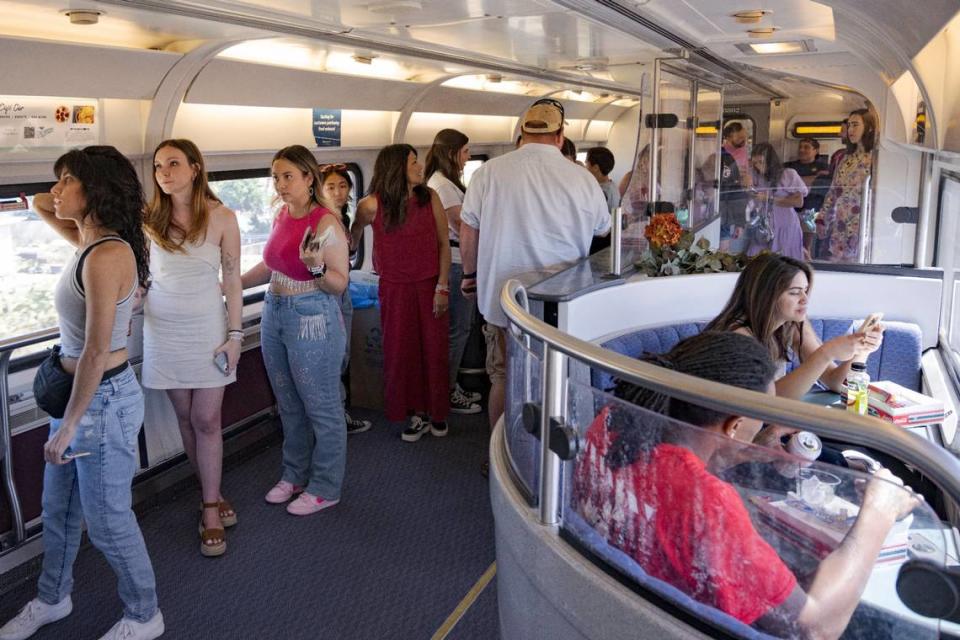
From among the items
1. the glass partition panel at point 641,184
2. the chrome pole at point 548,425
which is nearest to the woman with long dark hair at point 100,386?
the chrome pole at point 548,425

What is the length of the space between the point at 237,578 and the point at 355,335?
245cm

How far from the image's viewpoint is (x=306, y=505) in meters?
4.38

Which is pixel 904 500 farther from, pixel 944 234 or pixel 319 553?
pixel 944 234

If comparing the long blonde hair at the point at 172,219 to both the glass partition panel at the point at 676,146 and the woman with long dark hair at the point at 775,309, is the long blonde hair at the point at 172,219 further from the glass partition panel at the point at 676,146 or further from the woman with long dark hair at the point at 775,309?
the glass partition panel at the point at 676,146

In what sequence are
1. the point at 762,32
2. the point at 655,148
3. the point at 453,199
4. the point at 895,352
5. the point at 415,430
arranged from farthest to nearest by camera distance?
1. the point at 453,199
2. the point at 655,148
3. the point at 415,430
4. the point at 762,32
5. the point at 895,352

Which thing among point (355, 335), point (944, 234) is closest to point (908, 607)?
point (944, 234)

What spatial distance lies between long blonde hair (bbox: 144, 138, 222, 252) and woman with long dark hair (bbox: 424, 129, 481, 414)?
7.10 ft

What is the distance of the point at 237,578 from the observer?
377 cm

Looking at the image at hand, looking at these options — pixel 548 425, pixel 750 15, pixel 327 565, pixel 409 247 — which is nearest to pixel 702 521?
pixel 548 425

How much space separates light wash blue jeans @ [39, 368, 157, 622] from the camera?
3.04 metres

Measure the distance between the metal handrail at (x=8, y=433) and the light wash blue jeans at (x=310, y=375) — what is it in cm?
101

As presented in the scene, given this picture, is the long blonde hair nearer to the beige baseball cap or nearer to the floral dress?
the beige baseball cap

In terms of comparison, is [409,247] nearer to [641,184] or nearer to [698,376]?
[641,184]

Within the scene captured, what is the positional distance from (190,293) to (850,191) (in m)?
4.54
